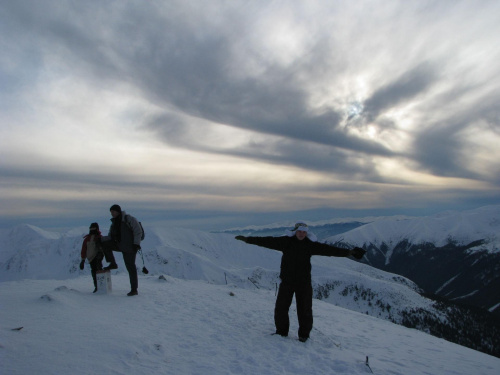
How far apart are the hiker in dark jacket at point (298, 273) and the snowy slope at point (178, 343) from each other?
1.63ft

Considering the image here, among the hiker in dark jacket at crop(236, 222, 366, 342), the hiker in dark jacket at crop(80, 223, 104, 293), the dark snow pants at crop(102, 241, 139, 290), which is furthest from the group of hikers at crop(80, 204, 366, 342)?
the hiker in dark jacket at crop(80, 223, 104, 293)

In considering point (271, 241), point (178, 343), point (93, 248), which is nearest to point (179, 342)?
point (178, 343)

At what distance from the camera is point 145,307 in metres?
10.4

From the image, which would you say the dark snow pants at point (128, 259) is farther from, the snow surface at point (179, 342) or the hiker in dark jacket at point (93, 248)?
the snow surface at point (179, 342)

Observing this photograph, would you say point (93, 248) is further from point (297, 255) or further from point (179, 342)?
point (297, 255)

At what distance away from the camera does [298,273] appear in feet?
29.0

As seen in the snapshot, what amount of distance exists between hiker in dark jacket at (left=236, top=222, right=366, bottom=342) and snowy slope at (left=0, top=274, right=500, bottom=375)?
19.5 inches

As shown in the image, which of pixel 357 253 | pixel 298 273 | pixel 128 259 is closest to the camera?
pixel 357 253

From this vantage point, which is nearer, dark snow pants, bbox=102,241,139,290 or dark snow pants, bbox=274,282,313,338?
dark snow pants, bbox=274,282,313,338

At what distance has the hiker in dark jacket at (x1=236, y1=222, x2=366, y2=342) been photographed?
871 cm

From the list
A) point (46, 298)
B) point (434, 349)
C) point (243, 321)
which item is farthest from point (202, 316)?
point (434, 349)

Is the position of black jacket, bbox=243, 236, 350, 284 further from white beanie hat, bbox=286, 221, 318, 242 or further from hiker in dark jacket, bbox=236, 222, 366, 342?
white beanie hat, bbox=286, 221, 318, 242

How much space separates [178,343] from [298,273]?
354 cm

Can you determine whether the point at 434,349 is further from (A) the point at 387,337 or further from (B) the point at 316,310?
(B) the point at 316,310
